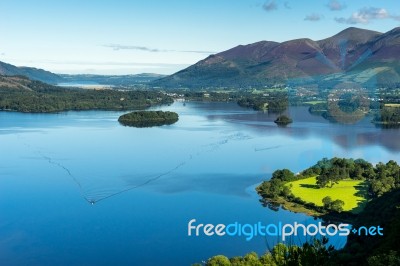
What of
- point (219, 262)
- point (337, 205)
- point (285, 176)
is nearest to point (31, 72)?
point (285, 176)

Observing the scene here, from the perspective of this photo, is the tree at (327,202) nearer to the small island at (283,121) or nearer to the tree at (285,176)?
the tree at (285,176)

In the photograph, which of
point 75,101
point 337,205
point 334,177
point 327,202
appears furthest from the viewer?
point 75,101

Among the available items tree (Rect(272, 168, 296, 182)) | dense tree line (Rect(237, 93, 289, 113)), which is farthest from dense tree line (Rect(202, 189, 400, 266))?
dense tree line (Rect(237, 93, 289, 113))

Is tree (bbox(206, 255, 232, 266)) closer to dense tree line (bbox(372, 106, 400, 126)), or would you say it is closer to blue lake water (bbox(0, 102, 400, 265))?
blue lake water (bbox(0, 102, 400, 265))

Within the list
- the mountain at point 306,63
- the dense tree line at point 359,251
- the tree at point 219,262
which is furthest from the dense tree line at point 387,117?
the tree at point 219,262

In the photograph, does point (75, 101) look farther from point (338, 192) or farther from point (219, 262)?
point (219, 262)
